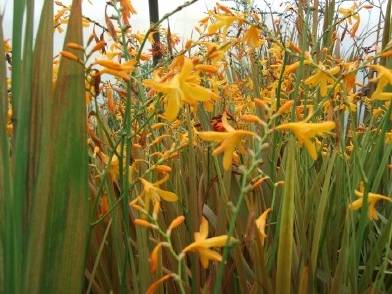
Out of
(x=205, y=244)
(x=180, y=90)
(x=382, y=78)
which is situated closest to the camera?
(x=205, y=244)

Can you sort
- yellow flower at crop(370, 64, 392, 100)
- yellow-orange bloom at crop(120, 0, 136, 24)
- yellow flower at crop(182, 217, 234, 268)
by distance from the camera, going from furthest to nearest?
1. yellow-orange bloom at crop(120, 0, 136, 24)
2. yellow flower at crop(370, 64, 392, 100)
3. yellow flower at crop(182, 217, 234, 268)

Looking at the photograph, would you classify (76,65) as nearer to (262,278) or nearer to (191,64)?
(191,64)

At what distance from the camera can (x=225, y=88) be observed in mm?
2137

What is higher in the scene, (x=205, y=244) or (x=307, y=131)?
(x=307, y=131)

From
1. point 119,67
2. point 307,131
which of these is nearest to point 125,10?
point 119,67

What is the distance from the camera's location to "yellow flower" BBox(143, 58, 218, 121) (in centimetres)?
79

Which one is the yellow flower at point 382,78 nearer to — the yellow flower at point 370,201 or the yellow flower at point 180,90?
the yellow flower at point 370,201

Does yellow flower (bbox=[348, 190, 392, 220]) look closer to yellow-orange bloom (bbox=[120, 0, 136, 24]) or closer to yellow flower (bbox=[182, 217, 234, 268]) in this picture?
yellow flower (bbox=[182, 217, 234, 268])

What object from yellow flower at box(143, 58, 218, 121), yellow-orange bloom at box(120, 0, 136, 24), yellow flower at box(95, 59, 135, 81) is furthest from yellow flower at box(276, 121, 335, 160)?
yellow-orange bloom at box(120, 0, 136, 24)

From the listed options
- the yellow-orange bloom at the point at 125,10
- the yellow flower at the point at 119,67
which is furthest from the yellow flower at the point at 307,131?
A: the yellow-orange bloom at the point at 125,10

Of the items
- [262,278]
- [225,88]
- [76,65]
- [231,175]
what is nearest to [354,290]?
[262,278]

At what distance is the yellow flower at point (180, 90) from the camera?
786 millimetres

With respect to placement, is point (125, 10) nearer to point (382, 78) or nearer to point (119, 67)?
point (119, 67)

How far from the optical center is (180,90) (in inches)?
31.7
